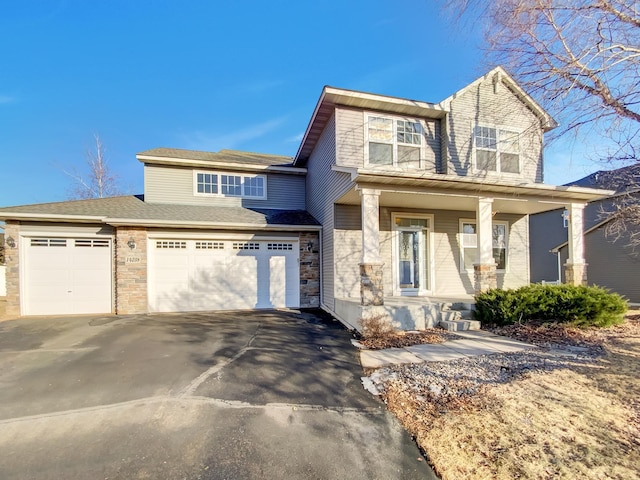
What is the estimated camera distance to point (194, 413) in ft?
10.6

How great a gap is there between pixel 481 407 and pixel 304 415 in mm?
2003

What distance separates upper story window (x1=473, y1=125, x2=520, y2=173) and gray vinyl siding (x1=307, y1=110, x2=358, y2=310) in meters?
4.73

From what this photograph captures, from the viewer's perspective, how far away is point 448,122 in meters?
9.09

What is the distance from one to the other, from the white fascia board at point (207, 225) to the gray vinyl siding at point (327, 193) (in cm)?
79

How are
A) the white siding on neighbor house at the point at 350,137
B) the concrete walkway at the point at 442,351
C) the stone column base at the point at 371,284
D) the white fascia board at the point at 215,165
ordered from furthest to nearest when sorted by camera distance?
1. the white fascia board at the point at 215,165
2. the white siding on neighbor house at the point at 350,137
3. the stone column base at the point at 371,284
4. the concrete walkway at the point at 442,351

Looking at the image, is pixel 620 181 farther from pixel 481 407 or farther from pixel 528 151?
pixel 481 407

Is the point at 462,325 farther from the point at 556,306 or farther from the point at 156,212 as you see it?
the point at 156,212

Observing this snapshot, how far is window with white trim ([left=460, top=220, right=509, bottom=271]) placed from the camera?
32.2ft

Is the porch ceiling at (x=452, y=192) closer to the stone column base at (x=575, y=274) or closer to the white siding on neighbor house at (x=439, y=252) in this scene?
the white siding on neighbor house at (x=439, y=252)

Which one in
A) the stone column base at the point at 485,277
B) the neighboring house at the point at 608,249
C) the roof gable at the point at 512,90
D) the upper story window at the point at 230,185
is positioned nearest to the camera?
the stone column base at the point at 485,277

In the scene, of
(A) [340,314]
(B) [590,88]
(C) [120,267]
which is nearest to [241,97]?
(C) [120,267]

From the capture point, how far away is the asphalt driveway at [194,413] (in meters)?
2.46

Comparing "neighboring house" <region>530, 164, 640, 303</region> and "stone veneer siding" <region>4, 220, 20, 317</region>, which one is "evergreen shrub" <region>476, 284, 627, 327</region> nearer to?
"neighboring house" <region>530, 164, 640, 303</region>

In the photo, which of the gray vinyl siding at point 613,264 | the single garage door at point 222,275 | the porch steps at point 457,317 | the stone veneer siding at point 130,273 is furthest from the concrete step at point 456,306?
the stone veneer siding at point 130,273
